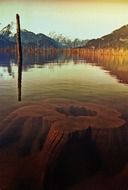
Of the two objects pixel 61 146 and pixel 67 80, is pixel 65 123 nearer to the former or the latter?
pixel 61 146

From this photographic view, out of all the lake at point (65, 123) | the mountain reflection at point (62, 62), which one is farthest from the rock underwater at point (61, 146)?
the mountain reflection at point (62, 62)

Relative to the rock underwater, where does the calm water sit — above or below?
above

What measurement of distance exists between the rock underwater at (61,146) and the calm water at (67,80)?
0.07m

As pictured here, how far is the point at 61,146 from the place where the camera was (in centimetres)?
250

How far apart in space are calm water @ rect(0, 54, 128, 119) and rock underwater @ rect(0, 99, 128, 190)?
2.8 inches

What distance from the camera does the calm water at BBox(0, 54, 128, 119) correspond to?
273cm

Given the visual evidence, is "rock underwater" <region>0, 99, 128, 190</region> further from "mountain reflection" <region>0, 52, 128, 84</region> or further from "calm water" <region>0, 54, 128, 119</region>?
"mountain reflection" <region>0, 52, 128, 84</region>

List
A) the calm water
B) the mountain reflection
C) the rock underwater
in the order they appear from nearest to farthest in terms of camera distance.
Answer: the rock underwater → the calm water → the mountain reflection

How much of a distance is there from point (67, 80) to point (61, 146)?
23.6 inches

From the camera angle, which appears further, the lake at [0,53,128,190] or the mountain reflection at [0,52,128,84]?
the mountain reflection at [0,52,128,84]

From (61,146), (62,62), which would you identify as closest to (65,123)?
(61,146)

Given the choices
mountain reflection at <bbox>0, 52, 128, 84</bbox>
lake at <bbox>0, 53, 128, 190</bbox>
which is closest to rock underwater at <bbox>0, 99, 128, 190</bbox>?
lake at <bbox>0, 53, 128, 190</bbox>

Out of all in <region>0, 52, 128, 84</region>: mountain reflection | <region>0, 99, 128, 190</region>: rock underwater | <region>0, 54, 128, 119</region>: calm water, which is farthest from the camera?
<region>0, 52, 128, 84</region>: mountain reflection

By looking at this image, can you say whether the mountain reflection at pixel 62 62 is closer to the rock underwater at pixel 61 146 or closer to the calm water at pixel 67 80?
the calm water at pixel 67 80
